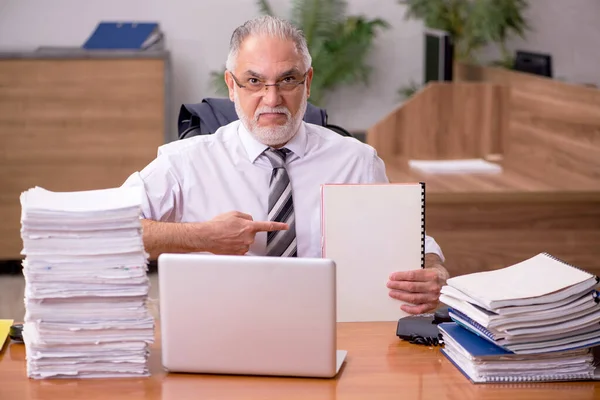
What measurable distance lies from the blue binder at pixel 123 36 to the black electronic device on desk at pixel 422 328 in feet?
11.6

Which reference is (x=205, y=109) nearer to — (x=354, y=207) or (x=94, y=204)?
(x=354, y=207)

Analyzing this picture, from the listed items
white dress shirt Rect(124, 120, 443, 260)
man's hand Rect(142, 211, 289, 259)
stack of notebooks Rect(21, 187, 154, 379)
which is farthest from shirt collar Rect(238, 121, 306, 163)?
stack of notebooks Rect(21, 187, 154, 379)

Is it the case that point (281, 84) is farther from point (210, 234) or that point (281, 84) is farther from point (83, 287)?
point (83, 287)

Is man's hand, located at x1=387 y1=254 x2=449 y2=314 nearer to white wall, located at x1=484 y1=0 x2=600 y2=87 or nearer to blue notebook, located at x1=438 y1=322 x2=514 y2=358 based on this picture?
blue notebook, located at x1=438 y1=322 x2=514 y2=358

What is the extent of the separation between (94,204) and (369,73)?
15.2 ft

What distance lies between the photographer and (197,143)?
103 inches

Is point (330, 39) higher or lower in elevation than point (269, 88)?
lower

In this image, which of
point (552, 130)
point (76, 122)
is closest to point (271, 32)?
point (552, 130)

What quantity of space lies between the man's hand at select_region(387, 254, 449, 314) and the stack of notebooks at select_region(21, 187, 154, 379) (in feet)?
2.14

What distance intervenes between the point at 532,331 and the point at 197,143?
1184 millimetres

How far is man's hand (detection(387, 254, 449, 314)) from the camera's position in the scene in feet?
7.09

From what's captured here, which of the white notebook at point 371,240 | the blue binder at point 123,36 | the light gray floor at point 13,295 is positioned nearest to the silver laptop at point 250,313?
the white notebook at point 371,240

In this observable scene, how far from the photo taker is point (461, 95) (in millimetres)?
4691

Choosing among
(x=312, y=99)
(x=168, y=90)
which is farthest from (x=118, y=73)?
(x=312, y=99)
